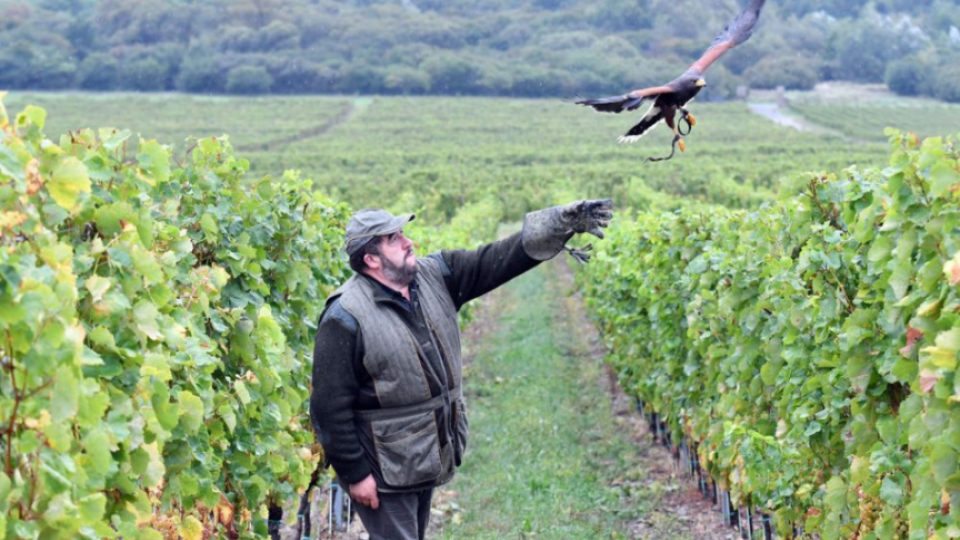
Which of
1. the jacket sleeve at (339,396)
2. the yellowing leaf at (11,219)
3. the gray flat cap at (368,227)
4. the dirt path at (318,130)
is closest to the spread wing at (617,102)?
the gray flat cap at (368,227)

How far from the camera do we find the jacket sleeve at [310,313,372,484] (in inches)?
187

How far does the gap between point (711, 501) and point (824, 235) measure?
12.9ft

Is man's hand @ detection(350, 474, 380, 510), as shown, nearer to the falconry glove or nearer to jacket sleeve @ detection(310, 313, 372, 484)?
jacket sleeve @ detection(310, 313, 372, 484)

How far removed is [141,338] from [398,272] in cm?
141

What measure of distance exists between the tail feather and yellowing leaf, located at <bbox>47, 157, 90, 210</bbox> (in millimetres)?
2231

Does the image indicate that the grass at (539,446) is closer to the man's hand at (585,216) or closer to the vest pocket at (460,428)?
the vest pocket at (460,428)

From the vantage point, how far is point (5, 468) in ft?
8.66

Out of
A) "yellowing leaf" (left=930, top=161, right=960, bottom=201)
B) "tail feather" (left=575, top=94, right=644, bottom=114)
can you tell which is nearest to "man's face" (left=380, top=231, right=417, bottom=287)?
"tail feather" (left=575, top=94, right=644, bottom=114)

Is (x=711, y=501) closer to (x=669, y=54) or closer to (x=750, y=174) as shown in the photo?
(x=750, y=174)

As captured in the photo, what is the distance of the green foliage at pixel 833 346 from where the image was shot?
3.54 meters

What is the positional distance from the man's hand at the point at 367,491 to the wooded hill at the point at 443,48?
86.9 m

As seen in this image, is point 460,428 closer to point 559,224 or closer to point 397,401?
point 397,401

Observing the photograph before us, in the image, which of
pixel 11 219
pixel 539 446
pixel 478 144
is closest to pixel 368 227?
pixel 11 219

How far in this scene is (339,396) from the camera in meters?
4.76
